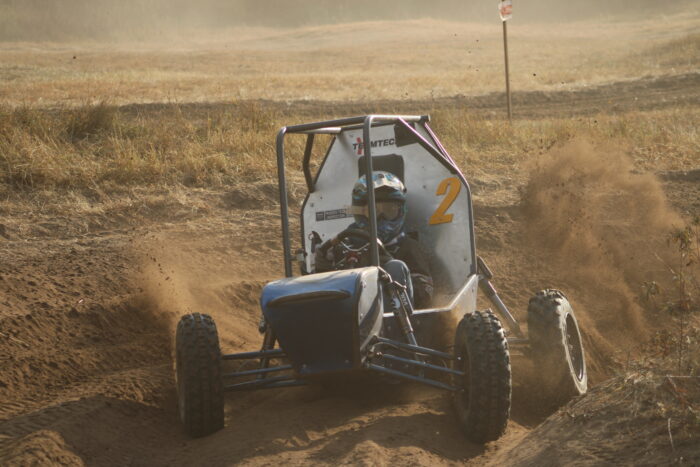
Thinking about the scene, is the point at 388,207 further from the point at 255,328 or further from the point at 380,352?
the point at 255,328

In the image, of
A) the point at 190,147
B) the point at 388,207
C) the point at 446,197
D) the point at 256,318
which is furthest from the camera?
the point at 190,147

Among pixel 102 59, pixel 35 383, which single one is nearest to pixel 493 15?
pixel 102 59

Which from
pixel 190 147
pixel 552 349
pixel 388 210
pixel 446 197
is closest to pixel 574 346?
pixel 552 349

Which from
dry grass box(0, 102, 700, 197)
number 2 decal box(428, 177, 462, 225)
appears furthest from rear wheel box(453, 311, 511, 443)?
dry grass box(0, 102, 700, 197)

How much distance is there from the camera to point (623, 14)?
245 ft

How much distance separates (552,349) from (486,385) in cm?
139

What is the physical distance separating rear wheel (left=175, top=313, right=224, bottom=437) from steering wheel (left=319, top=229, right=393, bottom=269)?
49.7 inches

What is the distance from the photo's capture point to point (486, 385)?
5453mm

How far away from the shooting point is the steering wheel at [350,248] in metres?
6.69

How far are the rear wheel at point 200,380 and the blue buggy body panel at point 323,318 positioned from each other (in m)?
0.57

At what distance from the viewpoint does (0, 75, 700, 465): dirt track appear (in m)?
5.33

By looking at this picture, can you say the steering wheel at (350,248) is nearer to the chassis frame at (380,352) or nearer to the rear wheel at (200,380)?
the chassis frame at (380,352)

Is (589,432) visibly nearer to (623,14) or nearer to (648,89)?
(648,89)

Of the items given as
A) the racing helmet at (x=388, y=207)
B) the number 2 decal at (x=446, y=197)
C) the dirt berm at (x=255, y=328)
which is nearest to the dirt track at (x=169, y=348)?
the dirt berm at (x=255, y=328)
